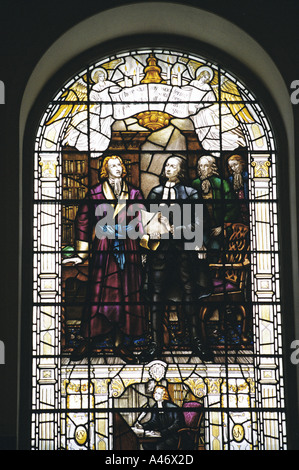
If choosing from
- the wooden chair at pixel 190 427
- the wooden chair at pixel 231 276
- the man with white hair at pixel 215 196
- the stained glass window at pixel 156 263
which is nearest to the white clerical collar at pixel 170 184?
the stained glass window at pixel 156 263

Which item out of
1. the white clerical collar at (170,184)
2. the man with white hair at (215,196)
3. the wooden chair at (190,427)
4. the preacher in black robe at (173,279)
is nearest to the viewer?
the wooden chair at (190,427)

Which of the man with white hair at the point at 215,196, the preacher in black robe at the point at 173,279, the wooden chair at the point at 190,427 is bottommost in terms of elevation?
the wooden chair at the point at 190,427

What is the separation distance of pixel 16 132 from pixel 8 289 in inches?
49.8

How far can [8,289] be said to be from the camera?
6.84 metres

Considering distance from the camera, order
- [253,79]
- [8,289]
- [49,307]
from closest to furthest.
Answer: [8,289]
[49,307]
[253,79]

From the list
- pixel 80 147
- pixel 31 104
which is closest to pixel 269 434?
pixel 80 147

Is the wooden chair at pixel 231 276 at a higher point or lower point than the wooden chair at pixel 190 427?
higher

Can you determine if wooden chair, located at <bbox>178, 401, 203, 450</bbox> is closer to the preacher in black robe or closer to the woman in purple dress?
the preacher in black robe

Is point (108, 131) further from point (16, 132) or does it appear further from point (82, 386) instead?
point (82, 386)

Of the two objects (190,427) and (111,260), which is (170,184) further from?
(190,427)

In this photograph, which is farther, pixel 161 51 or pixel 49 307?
pixel 161 51

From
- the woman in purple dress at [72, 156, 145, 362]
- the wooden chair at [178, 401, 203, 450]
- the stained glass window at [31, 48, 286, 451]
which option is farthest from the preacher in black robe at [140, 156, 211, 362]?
the wooden chair at [178, 401, 203, 450]

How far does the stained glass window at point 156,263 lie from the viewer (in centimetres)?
709

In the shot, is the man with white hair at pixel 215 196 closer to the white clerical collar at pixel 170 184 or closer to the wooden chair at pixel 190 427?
the white clerical collar at pixel 170 184
